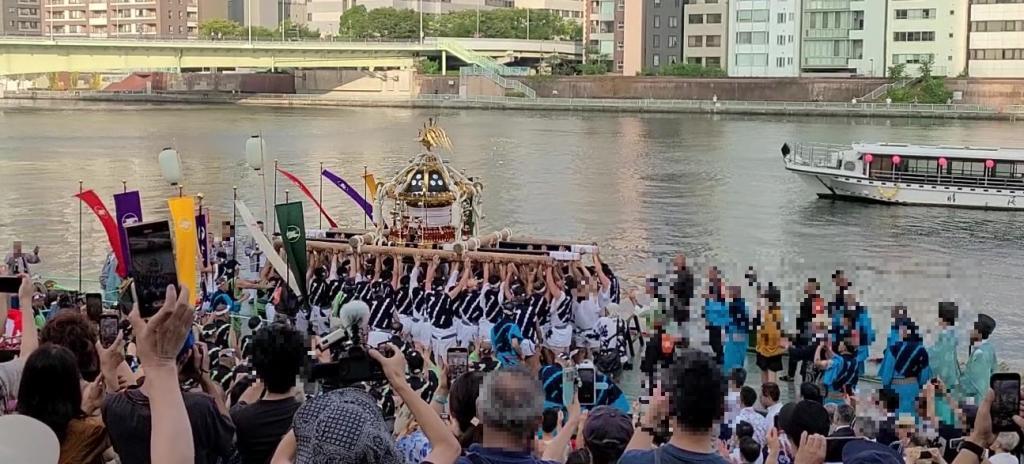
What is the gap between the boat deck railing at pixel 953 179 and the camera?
3272cm

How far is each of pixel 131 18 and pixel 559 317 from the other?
12256cm

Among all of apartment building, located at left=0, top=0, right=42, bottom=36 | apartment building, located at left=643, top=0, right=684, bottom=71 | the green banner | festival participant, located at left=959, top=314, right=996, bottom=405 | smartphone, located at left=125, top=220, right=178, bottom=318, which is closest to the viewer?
smartphone, located at left=125, top=220, right=178, bottom=318

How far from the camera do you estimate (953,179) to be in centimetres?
3316

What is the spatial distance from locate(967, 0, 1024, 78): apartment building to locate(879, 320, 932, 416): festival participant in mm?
69556

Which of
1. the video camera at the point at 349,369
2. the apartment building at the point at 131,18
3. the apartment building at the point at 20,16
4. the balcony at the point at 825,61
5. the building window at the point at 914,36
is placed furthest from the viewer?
the apartment building at the point at 20,16

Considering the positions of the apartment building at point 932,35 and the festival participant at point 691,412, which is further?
the apartment building at point 932,35

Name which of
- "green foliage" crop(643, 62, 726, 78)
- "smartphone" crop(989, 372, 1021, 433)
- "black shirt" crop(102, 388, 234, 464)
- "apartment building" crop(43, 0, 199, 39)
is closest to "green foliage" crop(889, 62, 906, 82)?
"green foliage" crop(643, 62, 726, 78)

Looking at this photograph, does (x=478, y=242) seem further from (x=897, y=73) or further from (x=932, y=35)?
(x=932, y=35)

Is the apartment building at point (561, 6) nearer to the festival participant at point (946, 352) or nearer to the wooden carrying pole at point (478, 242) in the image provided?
the wooden carrying pole at point (478, 242)

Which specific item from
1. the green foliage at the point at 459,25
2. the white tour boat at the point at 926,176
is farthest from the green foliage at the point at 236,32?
the white tour boat at the point at 926,176

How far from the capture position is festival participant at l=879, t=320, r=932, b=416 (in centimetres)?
790

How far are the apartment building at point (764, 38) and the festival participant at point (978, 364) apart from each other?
7464 centimetres

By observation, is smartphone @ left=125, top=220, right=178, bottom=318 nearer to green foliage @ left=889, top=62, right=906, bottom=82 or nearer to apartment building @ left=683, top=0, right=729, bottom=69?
green foliage @ left=889, top=62, right=906, bottom=82

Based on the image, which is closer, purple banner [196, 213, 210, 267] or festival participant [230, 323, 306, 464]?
festival participant [230, 323, 306, 464]
